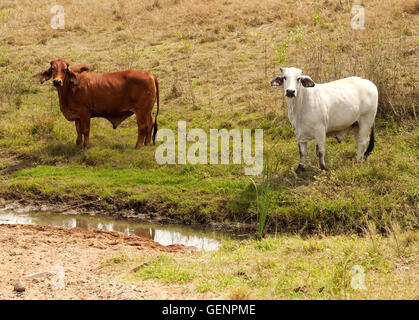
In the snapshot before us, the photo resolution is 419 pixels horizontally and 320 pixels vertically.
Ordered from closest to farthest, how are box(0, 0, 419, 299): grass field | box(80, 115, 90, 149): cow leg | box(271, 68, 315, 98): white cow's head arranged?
box(0, 0, 419, 299): grass field < box(271, 68, 315, 98): white cow's head < box(80, 115, 90, 149): cow leg

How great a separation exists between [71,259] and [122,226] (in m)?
2.02

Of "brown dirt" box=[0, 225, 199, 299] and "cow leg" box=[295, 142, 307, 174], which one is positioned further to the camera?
"cow leg" box=[295, 142, 307, 174]

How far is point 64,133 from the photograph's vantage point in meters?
11.9

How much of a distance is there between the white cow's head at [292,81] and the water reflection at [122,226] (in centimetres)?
219

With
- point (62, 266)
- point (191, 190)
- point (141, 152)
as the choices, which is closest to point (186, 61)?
point (141, 152)

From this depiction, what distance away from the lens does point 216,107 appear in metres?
12.5

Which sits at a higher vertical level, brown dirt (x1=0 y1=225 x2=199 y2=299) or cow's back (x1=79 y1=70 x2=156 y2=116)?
cow's back (x1=79 y1=70 x2=156 y2=116)

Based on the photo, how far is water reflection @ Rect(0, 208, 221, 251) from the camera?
8461 mm

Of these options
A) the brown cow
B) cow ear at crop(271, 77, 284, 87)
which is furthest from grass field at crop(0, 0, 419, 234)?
cow ear at crop(271, 77, 284, 87)

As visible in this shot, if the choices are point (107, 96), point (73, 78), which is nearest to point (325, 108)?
point (107, 96)

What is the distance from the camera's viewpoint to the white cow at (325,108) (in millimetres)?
9211

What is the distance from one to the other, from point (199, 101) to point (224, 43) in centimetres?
304

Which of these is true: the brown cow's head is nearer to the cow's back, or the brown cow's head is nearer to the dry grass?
the cow's back

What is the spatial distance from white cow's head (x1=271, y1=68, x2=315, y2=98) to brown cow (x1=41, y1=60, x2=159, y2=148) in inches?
118
